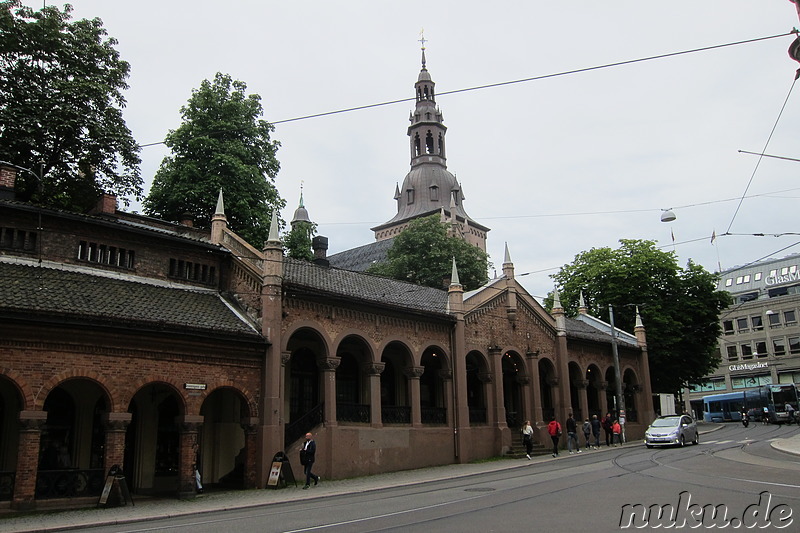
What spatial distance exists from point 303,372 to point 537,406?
13.2 m

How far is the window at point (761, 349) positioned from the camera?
78250 mm

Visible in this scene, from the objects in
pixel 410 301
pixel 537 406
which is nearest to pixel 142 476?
pixel 410 301

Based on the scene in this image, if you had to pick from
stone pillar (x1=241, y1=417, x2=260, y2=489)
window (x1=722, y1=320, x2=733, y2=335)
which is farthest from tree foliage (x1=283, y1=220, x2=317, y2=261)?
window (x1=722, y1=320, x2=733, y2=335)

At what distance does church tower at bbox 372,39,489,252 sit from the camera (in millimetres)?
81688

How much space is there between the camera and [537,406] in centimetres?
3328

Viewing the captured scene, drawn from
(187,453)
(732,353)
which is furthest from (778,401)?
(187,453)

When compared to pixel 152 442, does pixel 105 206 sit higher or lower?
higher

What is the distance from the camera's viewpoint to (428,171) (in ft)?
271

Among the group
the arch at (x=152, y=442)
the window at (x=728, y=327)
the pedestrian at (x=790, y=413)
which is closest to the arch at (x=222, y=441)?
the arch at (x=152, y=442)

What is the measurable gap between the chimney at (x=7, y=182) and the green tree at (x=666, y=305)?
106 ft

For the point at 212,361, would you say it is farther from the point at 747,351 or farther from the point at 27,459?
the point at 747,351

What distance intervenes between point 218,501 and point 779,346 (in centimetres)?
7658

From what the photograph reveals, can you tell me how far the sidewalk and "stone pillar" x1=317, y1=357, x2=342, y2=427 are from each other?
7.06 ft

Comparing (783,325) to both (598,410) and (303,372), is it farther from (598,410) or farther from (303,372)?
(303,372)
